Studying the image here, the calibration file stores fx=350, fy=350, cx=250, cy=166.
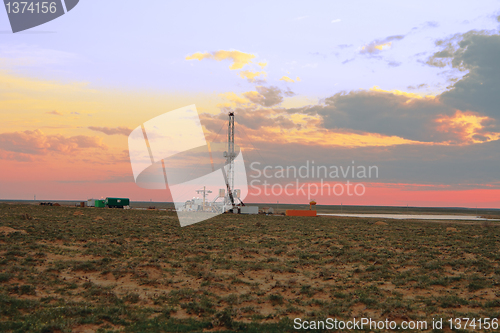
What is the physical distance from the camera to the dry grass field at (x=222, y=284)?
550 inches

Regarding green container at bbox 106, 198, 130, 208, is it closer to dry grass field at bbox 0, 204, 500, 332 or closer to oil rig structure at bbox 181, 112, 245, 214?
oil rig structure at bbox 181, 112, 245, 214

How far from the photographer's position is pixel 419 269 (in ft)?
77.2

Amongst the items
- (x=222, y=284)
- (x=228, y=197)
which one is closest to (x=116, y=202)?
(x=228, y=197)

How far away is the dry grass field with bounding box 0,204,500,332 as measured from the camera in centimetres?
1398

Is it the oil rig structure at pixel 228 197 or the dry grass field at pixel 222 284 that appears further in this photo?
the oil rig structure at pixel 228 197

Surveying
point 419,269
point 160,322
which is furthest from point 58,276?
point 419,269

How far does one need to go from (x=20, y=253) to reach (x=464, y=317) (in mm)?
25847

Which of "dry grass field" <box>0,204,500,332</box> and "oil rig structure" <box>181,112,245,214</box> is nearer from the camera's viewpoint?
"dry grass field" <box>0,204,500,332</box>

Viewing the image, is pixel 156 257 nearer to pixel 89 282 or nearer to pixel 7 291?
pixel 89 282

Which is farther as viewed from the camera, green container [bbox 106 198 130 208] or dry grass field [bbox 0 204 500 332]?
green container [bbox 106 198 130 208]

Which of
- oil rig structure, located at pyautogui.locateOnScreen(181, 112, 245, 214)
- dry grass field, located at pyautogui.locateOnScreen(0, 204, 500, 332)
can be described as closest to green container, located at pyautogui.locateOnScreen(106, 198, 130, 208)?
oil rig structure, located at pyautogui.locateOnScreen(181, 112, 245, 214)

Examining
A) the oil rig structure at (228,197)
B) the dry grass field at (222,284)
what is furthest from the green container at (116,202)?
the dry grass field at (222,284)

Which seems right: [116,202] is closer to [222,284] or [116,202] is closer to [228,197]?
[228,197]

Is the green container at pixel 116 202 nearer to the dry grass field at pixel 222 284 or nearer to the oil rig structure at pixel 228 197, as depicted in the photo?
the oil rig structure at pixel 228 197
